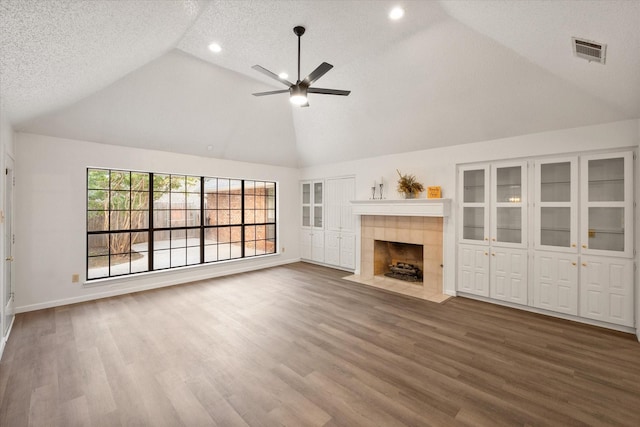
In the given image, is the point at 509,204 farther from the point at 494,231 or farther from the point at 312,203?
the point at 312,203

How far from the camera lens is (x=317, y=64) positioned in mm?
3998

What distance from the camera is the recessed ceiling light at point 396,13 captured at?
288 centimetres

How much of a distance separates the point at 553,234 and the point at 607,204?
2.22 feet

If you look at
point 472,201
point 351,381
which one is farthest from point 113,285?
point 472,201

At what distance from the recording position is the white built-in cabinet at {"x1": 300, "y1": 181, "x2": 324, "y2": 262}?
725 centimetres

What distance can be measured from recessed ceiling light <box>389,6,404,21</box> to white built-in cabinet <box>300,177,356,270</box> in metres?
3.74

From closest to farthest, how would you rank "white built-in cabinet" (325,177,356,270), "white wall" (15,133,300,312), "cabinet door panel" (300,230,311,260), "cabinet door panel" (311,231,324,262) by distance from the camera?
"white wall" (15,133,300,312)
"white built-in cabinet" (325,177,356,270)
"cabinet door panel" (311,231,324,262)
"cabinet door panel" (300,230,311,260)

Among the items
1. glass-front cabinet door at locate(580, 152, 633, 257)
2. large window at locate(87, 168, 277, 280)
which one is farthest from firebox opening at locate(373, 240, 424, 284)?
large window at locate(87, 168, 277, 280)

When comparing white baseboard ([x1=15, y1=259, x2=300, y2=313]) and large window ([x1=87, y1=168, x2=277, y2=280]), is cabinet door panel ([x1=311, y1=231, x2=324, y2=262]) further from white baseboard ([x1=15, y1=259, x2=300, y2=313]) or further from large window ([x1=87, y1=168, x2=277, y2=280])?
white baseboard ([x1=15, y1=259, x2=300, y2=313])

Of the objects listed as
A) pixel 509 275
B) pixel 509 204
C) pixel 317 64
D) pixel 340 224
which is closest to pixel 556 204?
pixel 509 204

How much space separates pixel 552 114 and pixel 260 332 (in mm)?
4691

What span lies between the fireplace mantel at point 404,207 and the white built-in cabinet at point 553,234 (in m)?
0.34

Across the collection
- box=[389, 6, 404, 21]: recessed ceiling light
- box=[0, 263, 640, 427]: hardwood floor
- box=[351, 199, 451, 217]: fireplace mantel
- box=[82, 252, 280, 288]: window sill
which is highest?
box=[389, 6, 404, 21]: recessed ceiling light

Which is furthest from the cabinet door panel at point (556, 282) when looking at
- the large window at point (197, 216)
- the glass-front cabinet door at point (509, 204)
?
the large window at point (197, 216)
